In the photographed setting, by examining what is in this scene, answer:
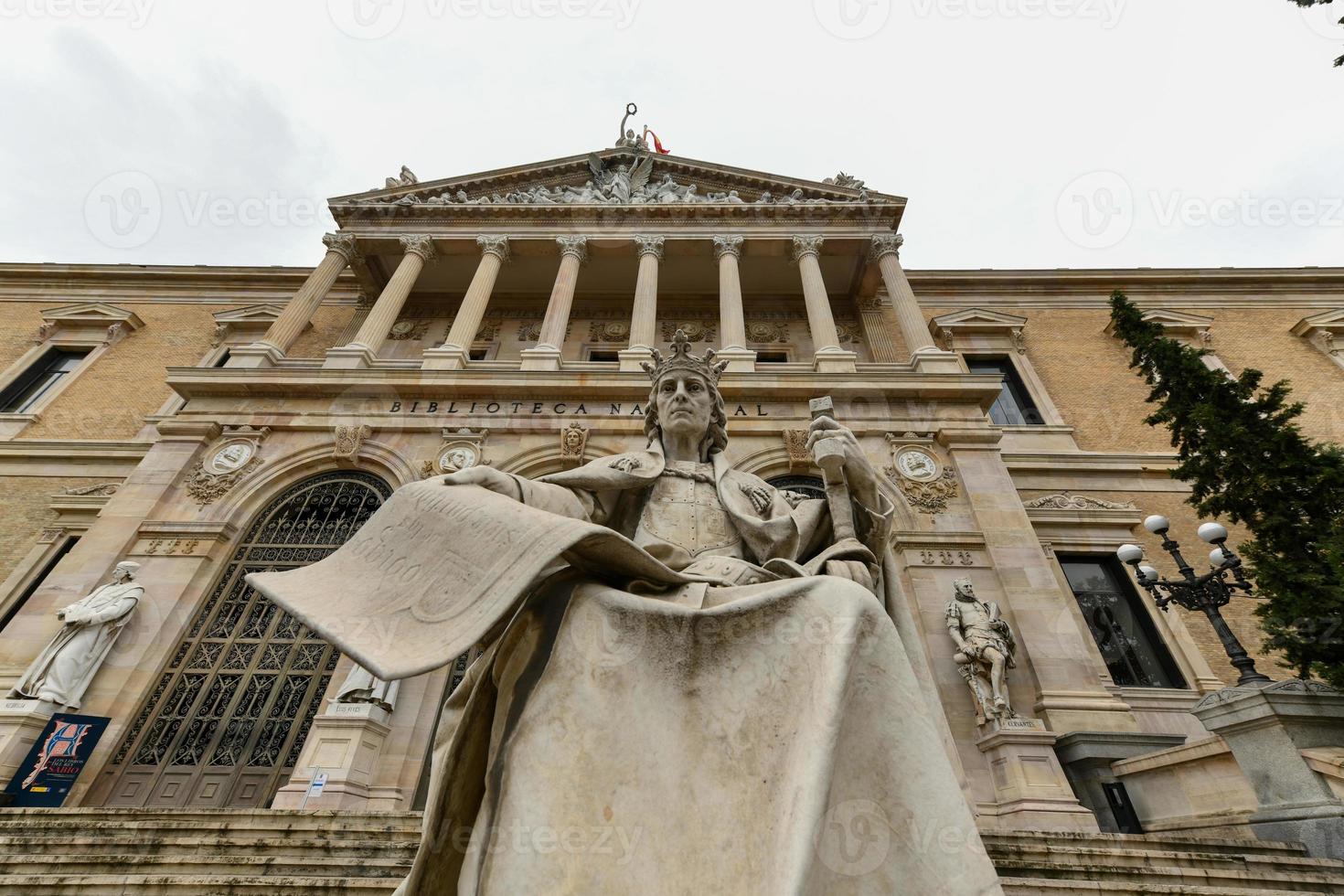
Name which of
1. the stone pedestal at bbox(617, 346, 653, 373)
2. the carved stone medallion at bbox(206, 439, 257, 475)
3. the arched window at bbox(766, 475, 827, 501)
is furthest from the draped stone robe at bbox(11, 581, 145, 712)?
the arched window at bbox(766, 475, 827, 501)

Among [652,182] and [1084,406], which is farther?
[652,182]

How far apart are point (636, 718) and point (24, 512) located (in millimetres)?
16565

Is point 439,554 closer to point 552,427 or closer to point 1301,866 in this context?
point 1301,866

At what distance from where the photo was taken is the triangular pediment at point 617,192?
14.9 meters

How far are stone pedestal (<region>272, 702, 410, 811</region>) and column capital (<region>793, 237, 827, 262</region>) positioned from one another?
1250cm

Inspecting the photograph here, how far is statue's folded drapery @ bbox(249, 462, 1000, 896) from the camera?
143cm

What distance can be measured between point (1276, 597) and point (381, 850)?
8.25 meters

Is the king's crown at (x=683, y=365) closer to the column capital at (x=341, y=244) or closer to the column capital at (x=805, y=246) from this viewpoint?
the column capital at (x=805, y=246)

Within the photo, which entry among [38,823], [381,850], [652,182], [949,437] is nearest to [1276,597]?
[949,437]

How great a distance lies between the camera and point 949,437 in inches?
387

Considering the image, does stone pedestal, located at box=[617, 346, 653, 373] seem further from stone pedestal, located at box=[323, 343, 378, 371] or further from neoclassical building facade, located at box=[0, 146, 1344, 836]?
stone pedestal, located at box=[323, 343, 378, 371]

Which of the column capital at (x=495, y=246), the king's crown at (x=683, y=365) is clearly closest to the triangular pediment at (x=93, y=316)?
the column capital at (x=495, y=246)

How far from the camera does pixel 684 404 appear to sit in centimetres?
318

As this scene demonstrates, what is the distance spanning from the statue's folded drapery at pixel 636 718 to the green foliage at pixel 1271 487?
570cm
